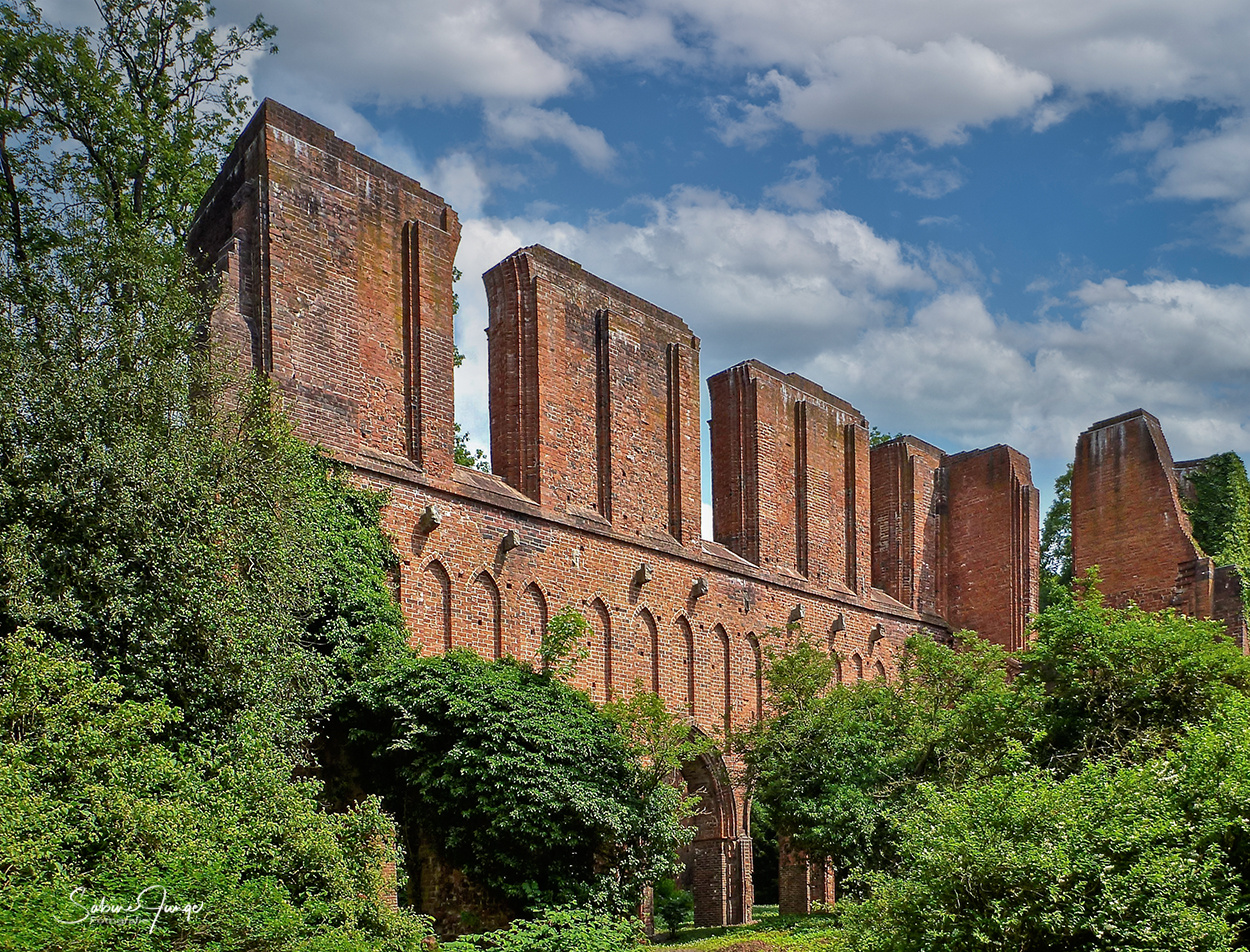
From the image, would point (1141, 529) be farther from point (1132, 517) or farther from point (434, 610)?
point (434, 610)

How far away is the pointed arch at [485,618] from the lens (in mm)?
16234

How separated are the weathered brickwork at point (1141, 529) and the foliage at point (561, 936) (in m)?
16.5

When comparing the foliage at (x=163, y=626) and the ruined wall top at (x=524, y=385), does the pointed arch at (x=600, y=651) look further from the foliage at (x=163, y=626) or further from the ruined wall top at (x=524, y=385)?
the foliage at (x=163, y=626)

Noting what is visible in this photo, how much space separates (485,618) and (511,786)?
3403mm

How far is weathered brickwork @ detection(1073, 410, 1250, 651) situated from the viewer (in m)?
25.3

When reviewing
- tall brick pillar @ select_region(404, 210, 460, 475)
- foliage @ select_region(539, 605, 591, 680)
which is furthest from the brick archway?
→ tall brick pillar @ select_region(404, 210, 460, 475)

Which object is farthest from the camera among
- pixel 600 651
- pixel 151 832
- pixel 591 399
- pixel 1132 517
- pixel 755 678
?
pixel 1132 517

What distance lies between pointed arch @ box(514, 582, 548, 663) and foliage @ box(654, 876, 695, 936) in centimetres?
689

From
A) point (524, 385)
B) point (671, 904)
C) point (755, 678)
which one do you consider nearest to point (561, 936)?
point (524, 385)

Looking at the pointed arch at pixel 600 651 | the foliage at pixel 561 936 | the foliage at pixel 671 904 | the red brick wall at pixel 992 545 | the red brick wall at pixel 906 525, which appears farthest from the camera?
the red brick wall at pixel 992 545

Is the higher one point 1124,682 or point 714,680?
point 1124,682

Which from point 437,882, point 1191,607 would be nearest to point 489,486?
point 437,882

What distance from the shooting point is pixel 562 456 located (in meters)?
18.4

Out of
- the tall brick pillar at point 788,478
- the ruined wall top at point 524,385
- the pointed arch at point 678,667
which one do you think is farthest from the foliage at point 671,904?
the tall brick pillar at point 788,478
